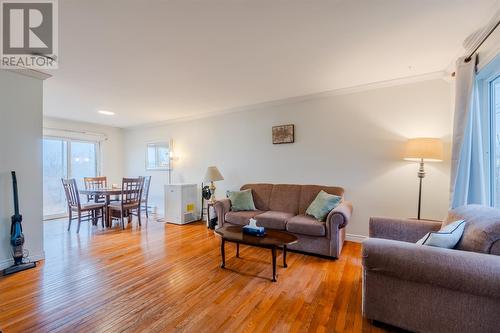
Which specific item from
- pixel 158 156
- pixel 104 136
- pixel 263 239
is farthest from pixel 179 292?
pixel 104 136

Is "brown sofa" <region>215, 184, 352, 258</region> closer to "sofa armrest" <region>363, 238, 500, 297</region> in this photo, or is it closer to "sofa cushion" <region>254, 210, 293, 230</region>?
"sofa cushion" <region>254, 210, 293, 230</region>

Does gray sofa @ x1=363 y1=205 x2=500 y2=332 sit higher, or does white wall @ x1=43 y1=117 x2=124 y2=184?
white wall @ x1=43 y1=117 x2=124 y2=184

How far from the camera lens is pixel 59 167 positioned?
5.21 meters

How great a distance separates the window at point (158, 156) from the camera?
5611mm

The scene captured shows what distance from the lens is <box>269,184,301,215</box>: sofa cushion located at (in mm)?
3562

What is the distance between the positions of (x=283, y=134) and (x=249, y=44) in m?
1.97

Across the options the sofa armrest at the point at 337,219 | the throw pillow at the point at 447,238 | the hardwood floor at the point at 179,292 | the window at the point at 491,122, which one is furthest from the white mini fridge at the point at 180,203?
the window at the point at 491,122

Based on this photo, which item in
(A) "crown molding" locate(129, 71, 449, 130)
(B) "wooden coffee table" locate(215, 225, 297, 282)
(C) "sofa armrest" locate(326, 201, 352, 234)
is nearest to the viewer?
(B) "wooden coffee table" locate(215, 225, 297, 282)

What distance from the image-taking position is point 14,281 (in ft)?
7.32

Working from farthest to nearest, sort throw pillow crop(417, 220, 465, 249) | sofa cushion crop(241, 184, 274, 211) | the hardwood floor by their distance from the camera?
sofa cushion crop(241, 184, 274, 211)
the hardwood floor
throw pillow crop(417, 220, 465, 249)

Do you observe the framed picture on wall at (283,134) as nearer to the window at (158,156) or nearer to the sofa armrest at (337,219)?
the sofa armrest at (337,219)

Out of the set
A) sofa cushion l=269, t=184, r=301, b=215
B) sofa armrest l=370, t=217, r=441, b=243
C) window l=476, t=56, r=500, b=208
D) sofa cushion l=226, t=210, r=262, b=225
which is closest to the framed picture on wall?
sofa cushion l=269, t=184, r=301, b=215

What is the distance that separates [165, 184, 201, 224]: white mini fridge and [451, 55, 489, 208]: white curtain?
13.8ft

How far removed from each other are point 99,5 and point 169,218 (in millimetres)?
3902
